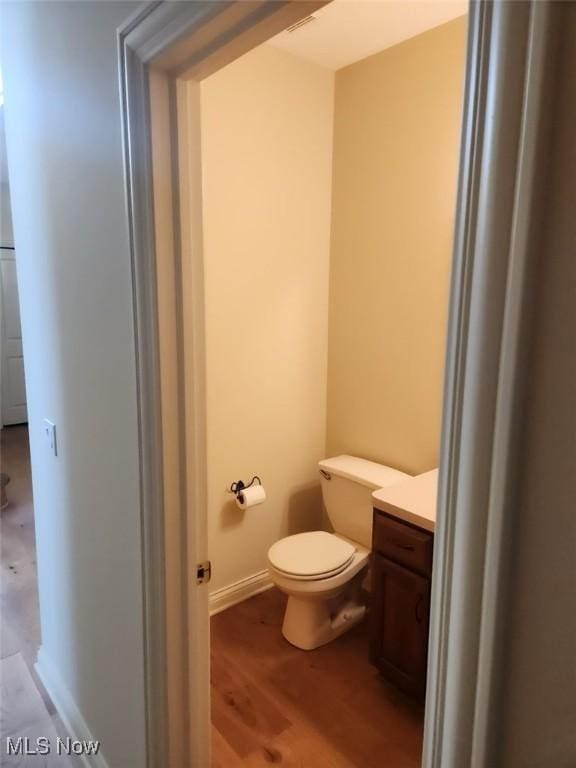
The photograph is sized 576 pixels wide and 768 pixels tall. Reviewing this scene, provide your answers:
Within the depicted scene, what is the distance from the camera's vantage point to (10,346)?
5594 millimetres

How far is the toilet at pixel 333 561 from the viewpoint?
2.14 m

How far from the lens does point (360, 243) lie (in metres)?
2.46

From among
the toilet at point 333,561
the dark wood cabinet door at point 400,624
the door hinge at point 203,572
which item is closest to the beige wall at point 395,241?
the toilet at point 333,561

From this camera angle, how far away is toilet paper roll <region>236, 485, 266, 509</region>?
2398mm

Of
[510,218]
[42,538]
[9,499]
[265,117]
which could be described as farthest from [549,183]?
[9,499]

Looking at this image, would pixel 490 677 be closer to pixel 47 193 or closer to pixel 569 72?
pixel 569 72

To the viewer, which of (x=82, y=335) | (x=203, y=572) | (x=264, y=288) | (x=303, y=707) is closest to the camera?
(x=203, y=572)

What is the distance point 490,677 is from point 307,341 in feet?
7.09

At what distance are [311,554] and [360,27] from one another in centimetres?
218

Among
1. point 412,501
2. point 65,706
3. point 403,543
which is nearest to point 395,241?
point 412,501

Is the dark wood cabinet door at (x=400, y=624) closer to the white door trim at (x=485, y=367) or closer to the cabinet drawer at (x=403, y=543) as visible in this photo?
the cabinet drawer at (x=403, y=543)

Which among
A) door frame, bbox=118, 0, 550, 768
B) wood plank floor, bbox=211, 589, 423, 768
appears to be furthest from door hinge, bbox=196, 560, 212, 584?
wood plank floor, bbox=211, 589, 423, 768

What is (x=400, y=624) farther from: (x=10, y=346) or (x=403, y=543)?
(x=10, y=346)

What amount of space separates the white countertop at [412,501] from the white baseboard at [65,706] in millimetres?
1173
